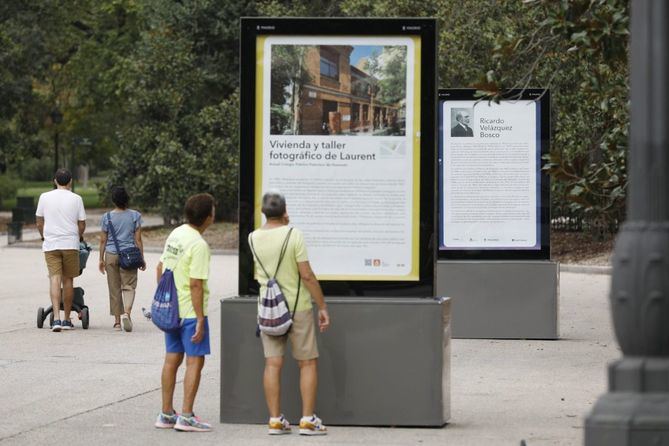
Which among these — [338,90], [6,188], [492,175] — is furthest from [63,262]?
[6,188]

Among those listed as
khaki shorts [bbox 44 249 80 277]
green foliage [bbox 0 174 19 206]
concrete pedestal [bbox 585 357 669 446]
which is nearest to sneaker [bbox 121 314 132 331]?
khaki shorts [bbox 44 249 80 277]

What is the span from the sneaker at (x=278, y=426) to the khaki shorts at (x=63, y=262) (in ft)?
24.7

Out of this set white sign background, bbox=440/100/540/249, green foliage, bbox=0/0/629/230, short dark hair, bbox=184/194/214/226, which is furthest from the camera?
white sign background, bbox=440/100/540/249

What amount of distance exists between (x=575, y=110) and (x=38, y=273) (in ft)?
38.2

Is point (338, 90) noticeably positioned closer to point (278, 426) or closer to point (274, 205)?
point (274, 205)

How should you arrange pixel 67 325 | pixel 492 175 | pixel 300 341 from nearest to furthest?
pixel 300 341 → pixel 492 175 → pixel 67 325

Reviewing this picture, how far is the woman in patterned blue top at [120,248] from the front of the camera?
16281 millimetres

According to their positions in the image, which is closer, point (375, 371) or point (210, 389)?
point (375, 371)

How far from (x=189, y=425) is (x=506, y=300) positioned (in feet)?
24.0

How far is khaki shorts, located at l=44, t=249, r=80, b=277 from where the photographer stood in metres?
16.4

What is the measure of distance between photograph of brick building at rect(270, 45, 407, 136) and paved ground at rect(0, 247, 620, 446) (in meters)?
2.06

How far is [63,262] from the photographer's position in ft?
53.9

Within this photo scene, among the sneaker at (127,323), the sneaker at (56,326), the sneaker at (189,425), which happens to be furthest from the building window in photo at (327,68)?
the sneaker at (56,326)

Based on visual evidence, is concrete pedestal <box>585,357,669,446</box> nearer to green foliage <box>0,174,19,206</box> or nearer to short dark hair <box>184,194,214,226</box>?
short dark hair <box>184,194,214,226</box>
